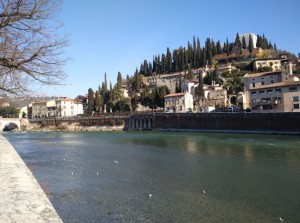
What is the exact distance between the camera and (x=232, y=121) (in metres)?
61.6

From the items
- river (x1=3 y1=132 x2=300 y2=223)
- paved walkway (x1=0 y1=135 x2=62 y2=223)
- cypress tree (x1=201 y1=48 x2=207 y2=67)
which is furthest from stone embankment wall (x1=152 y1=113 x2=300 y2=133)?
paved walkway (x1=0 y1=135 x2=62 y2=223)

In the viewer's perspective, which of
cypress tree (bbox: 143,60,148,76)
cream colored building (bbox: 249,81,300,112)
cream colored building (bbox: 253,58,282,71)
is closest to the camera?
cream colored building (bbox: 249,81,300,112)

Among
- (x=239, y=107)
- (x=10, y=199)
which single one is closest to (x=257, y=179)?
(x=10, y=199)

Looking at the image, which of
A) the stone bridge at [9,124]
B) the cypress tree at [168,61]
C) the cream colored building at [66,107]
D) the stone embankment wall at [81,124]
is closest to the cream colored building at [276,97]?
the stone embankment wall at [81,124]

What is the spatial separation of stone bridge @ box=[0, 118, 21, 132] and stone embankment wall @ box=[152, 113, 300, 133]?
171ft

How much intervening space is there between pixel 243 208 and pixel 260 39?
12031 centimetres

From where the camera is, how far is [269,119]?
54.9 meters

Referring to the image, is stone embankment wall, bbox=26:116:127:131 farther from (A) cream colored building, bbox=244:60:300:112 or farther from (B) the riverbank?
(A) cream colored building, bbox=244:60:300:112

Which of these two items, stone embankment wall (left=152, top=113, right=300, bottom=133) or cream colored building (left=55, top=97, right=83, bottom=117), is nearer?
stone embankment wall (left=152, top=113, right=300, bottom=133)

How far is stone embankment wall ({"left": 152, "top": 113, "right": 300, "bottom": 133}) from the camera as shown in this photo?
51.9 m

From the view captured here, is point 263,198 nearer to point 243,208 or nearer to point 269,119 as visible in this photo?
point 243,208

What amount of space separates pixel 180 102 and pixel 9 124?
5820cm

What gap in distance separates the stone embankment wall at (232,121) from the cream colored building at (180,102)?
31.6ft

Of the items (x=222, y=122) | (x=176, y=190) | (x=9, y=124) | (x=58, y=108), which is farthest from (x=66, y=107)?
(x=176, y=190)
